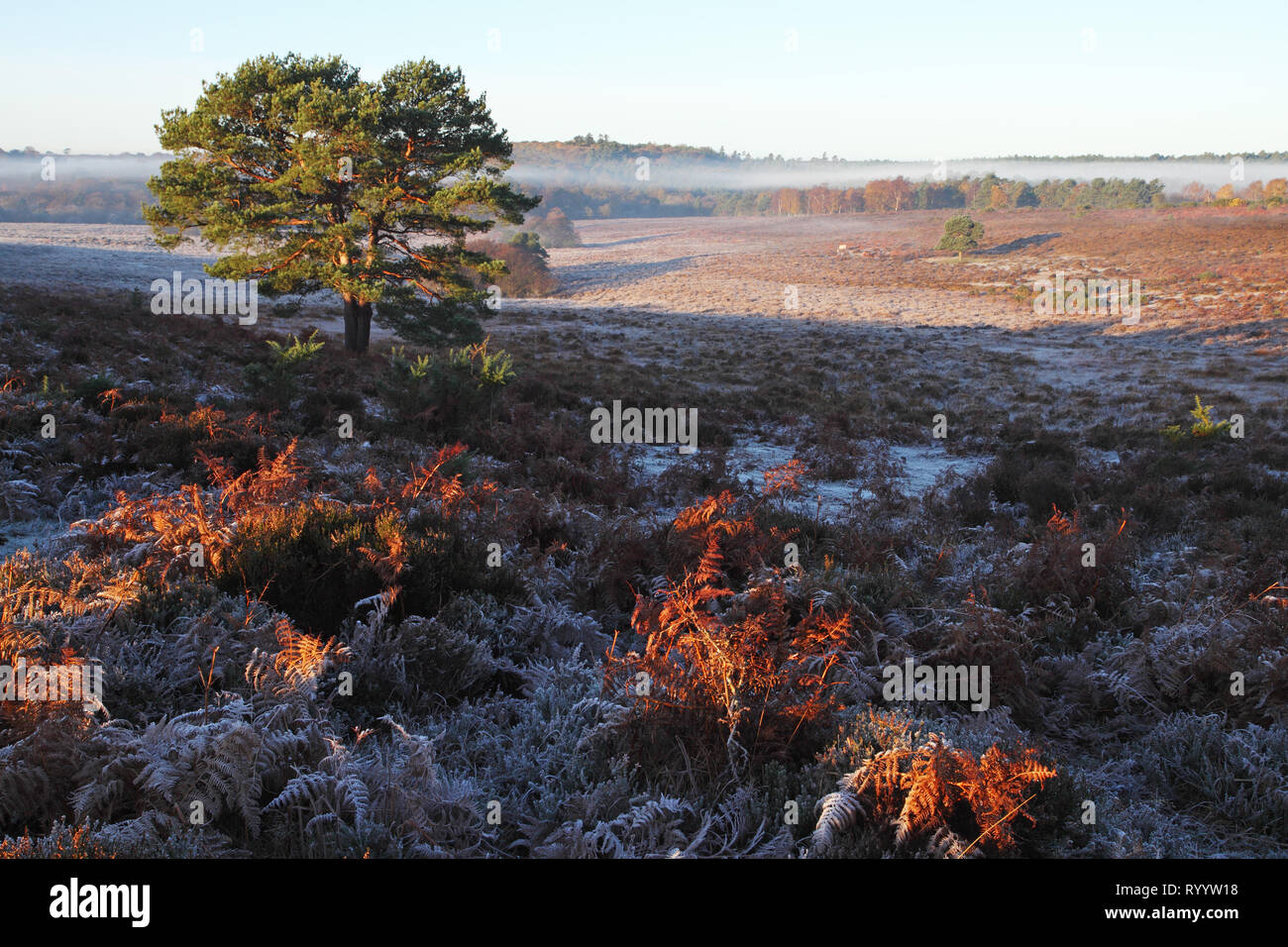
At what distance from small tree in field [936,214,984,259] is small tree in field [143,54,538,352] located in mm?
65106

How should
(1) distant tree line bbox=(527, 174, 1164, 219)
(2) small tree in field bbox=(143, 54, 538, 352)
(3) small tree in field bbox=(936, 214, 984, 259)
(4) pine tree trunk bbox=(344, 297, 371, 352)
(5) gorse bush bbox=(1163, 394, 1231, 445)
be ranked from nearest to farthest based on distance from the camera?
(5) gorse bush bbox=(1163, 394, 1231, 445), (2) small tree in field bbox=(143, 54, 538, 352), (4) pine tree trunk bbox=(344, 297, 371, 352), (3) small tree in field bbox=(936, 214, 984, 259), (1) distant tree line bbox=(527, 174, 1164, 219)

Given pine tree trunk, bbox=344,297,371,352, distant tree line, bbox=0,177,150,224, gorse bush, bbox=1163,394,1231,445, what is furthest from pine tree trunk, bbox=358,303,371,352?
distant tree line, bbox=0,177,150,224

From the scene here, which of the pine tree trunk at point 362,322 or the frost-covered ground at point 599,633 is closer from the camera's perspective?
the frost-covered ground at point 599,633

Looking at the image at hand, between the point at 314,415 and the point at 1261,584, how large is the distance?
10.5m

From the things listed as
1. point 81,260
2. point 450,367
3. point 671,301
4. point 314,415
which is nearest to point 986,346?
point 671,301

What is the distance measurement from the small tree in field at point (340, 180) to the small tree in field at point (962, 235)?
6511 cm

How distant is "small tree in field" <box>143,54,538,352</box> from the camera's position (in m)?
16.4

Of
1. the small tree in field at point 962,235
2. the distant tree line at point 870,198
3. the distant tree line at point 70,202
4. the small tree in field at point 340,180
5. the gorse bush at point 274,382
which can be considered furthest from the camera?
the distant tree line at point 870,198

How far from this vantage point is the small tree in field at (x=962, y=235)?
7194cm

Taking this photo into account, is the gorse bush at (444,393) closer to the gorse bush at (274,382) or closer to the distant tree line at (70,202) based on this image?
the gorse bush at (274,382)

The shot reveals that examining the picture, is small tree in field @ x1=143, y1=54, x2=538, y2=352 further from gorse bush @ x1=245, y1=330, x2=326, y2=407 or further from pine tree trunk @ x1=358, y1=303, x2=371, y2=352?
gorse bush @ x1=245, y1=330, x2=326, y2=407

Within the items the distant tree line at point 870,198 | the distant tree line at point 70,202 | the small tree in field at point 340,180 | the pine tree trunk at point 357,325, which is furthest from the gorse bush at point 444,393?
the distant tree line at point 870,198

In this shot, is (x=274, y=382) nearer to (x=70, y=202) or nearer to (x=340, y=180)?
(x=340, y=180)
